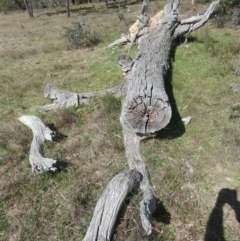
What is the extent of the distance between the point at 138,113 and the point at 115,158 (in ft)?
2.64

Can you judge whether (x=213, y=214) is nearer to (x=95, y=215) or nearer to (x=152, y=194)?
(x=152, y=194)

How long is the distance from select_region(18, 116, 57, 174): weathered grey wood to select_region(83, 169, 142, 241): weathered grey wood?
106 centimetres

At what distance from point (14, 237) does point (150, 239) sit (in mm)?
1571

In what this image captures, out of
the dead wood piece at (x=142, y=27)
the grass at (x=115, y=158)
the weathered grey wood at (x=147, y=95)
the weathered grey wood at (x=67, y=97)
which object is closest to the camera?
the grass at (x=115, y=158)

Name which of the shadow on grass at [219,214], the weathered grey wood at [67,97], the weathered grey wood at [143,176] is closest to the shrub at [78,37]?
the weathered grey wood at [67,97]

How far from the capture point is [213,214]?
3695 mm

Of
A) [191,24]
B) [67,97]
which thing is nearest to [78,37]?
[191,24]

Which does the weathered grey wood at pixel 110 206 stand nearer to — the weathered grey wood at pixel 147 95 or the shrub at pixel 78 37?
the weathered grey wood at pixel 147 95

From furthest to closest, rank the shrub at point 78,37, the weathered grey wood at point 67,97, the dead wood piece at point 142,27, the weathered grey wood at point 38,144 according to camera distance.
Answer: the shrub at point 78,37
the dead wood piece at point 142,27
the weathered grey wood at point 67,97
the weathered grey wood at point 38,144

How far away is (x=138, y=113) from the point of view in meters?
4.80

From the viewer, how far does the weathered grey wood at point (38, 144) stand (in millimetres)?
4309

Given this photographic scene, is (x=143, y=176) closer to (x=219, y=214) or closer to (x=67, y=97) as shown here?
(x=219, y=214)

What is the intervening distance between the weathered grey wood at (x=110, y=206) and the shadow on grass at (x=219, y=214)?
3.29 feet

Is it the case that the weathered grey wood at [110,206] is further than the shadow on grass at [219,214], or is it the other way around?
the shadow on grass at [219,214]
